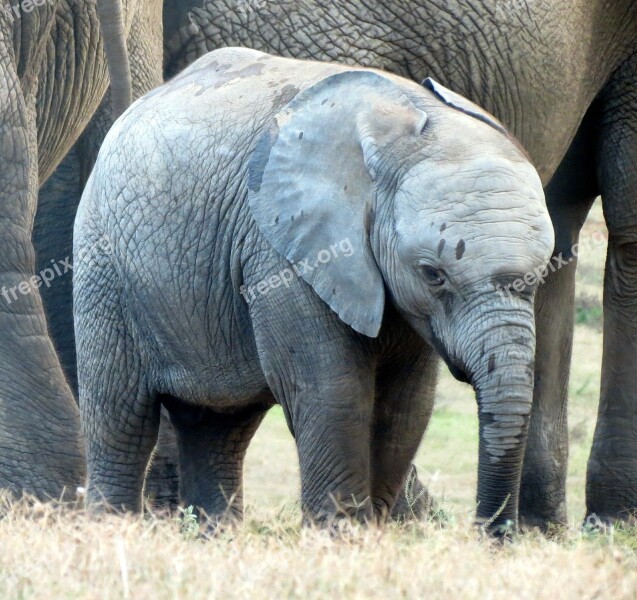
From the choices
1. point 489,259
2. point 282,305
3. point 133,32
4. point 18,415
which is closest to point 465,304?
point 489,259

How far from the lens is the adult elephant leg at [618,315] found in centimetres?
610

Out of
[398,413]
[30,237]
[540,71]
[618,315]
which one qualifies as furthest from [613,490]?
[30,237]

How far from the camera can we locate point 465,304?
4117mm

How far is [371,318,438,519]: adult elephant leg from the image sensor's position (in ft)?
15.0

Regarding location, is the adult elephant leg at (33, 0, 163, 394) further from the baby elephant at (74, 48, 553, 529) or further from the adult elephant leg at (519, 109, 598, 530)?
the adult elephant leg at (519, 109, 598, 530)

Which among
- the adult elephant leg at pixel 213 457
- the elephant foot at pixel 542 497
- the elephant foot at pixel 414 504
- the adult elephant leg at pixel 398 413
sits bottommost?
the elephant foot at pixel 542 497

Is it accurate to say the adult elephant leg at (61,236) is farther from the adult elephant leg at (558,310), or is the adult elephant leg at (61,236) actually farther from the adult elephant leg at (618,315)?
the adult elephant leg at (618,315)

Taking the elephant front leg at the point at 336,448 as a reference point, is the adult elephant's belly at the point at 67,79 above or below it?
above

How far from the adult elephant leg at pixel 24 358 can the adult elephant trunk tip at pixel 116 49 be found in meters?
0.29

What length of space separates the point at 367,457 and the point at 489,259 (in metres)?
0.64

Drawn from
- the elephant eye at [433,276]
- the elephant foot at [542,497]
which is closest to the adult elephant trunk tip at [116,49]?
the elephant eye at [433,276]

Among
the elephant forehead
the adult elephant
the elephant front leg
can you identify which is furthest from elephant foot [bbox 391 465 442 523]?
the elephant forehead

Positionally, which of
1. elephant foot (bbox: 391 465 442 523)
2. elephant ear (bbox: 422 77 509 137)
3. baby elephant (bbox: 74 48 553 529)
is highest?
elephant ear (bbox: 422 77 509 137)

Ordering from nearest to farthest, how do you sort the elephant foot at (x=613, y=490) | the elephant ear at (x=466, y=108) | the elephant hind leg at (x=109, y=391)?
the elephant ear at (x=466, y=108)
the elephant hind leg at (x=109, y=391)
the elephant foot at (x=613, y=490)
